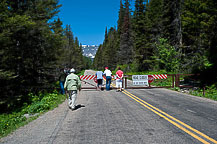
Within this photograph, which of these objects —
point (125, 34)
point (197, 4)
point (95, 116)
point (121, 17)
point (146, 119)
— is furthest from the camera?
point (121, 17)

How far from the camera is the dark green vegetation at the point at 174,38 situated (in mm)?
15582

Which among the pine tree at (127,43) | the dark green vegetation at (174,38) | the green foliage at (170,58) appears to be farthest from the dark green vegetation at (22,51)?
the pine tree at (127,43)

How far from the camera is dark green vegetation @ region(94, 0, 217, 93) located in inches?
613

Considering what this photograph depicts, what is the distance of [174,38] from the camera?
2675 centimetres

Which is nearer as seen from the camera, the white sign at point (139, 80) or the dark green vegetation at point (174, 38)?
the dark green vegetation at point (174, 38)

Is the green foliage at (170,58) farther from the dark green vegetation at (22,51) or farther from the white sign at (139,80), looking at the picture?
the dark green vegetation at (22,51)

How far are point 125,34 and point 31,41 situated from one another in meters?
35.5

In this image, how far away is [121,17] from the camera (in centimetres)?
6569

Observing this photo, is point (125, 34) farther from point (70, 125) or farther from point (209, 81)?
point (70, 125)

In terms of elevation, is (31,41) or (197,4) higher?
(197,4)

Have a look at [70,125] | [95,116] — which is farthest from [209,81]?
[70,125]

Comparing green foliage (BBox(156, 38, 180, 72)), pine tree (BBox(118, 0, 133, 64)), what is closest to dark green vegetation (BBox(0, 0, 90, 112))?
green foliage (BBox(156, 38, 180, 72))

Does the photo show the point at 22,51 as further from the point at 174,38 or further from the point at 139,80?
the point at 174,38

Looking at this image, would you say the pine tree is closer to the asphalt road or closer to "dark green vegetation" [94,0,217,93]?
"dark green vegetation" [94,0,217,93]
